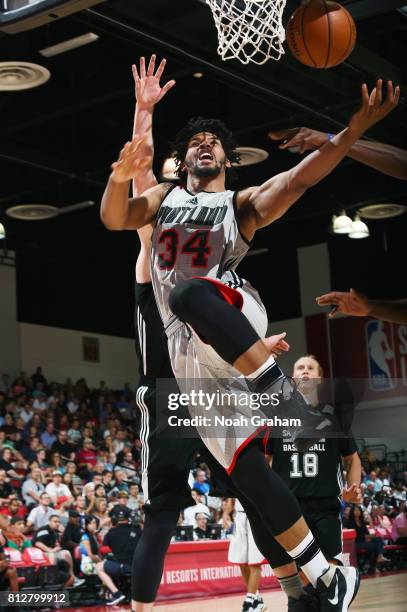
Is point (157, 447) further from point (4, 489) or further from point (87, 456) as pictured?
point (87, 456)

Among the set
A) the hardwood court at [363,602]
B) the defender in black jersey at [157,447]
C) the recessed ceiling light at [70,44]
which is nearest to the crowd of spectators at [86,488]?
the hardwood court at [363,602]

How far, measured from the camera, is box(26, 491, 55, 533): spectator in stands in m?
12.3

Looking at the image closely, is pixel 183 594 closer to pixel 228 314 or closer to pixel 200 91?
pixel 200 91

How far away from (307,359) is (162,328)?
2.01 meters

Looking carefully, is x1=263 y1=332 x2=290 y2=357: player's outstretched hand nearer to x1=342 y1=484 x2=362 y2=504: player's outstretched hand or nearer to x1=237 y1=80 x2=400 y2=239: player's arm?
x1=237 y1=80 x2=400 y2=239: player's arm

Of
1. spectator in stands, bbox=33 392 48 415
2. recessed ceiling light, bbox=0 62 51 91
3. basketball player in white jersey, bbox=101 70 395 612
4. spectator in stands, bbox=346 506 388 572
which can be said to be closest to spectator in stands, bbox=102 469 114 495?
spectator in stands, bbox=33 392 48 415

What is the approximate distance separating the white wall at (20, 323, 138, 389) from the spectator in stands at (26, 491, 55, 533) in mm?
9481

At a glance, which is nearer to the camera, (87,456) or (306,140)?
(306,140)

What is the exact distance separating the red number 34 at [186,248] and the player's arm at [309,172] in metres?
0.21

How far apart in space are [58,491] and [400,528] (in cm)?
588

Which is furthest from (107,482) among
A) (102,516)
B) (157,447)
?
(157,447)

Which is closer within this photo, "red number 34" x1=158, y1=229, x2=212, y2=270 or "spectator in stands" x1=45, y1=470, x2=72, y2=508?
"red number 34" x1=158, y1=229, x2=212, y2=270

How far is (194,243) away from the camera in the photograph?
425 cm

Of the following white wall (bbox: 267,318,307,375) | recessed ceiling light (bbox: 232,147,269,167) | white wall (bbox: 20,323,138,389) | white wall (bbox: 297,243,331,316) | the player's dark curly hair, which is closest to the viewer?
the player's dark curly hair
